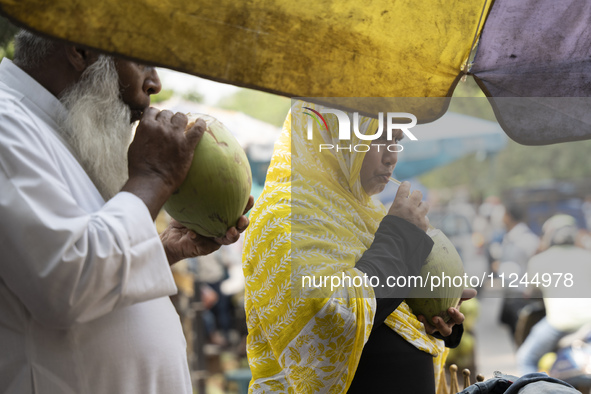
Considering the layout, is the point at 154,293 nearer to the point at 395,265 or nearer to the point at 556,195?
the point at 395,265

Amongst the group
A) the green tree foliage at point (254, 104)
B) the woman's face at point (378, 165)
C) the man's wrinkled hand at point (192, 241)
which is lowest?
the man's wrinkled hand at point (192, 241)

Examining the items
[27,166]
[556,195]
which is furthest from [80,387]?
[556,195]

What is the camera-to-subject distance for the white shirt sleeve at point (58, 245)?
4.14 ft

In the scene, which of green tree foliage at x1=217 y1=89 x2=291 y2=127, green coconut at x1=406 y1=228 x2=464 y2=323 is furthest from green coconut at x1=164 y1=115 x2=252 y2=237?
green tree foliage at x1=217 y1=89 x2=291 y2=127

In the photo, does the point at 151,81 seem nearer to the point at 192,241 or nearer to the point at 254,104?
the point at 192,241

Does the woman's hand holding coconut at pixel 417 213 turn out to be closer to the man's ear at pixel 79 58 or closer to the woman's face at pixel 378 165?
the woman's face at pixel 378 165

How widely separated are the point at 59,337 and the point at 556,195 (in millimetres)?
11962

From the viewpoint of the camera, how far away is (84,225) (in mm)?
1311

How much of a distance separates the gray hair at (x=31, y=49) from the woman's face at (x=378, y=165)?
42.2 inches

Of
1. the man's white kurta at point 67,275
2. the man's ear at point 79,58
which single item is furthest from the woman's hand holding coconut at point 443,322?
the man's ear at point 79,58

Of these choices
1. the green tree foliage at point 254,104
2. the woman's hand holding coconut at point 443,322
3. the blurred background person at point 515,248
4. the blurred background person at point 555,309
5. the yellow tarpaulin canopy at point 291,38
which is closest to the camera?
the yellow tarpaulin canopy at point 291,38

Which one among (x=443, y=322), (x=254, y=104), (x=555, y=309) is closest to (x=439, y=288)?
(x=443, y=322)

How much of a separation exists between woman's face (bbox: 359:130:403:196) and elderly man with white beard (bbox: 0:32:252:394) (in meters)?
0.59

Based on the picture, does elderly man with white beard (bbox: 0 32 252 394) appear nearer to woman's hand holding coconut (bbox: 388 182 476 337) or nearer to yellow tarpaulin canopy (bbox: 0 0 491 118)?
yellow tarpaulin canopy (bbox: 0 0 491 118)
